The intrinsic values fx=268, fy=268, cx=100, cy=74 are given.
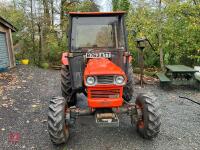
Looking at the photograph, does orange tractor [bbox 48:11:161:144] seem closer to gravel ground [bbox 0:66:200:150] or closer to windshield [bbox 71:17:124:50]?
windshield [bbox 71:17:124:50]

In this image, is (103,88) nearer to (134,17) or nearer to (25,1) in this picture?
(134,17)

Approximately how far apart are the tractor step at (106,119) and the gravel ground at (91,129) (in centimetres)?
44

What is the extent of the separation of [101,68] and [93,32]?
121 cm

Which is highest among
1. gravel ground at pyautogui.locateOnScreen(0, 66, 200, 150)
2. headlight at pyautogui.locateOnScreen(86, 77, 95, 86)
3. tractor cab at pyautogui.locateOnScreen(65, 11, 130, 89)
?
tractor cab at pyautogui.locateOnScreen(65, 11, 130, 89)

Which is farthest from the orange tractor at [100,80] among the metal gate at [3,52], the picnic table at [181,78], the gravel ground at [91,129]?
the metal gate at [3,52]

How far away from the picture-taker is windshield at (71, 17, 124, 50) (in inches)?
217

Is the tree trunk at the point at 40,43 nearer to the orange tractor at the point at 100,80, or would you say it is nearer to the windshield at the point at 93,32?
the orange tractor at the point at 100,80

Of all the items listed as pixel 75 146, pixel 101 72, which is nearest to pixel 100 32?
pixel 101 72

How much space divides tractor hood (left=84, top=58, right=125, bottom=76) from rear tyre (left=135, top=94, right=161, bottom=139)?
0.70 meters

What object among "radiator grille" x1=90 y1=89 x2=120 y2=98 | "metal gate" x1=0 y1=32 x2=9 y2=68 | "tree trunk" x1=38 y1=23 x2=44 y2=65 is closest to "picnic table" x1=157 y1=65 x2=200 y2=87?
"radiator grille" x1=90 y1=89 x2=120 y2=98

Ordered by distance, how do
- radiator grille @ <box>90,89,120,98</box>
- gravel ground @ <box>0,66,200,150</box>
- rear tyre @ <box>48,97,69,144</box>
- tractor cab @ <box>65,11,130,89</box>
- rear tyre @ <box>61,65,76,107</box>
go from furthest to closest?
rear tyre @ <box>61,65,76,107</box> < tractor cab @ <box>65,11,130,89</box> < gravel ground @ <box>0,66,200,150</box> < radiator grille @ <box>90,89,120,98</box> < rear tyre @ <box>48,97,69,144</box>

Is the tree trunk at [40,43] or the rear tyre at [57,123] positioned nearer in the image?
the rear tyre at [57,123]

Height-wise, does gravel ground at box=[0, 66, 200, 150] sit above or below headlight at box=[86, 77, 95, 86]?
below

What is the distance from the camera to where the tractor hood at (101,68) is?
4.42 m
